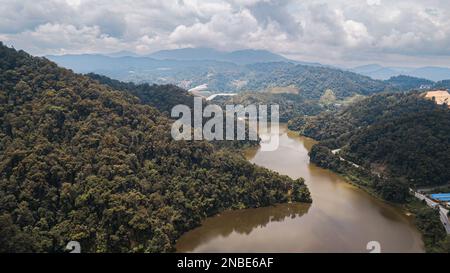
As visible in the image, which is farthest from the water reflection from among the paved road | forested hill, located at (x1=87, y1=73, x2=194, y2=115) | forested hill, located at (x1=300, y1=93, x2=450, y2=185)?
forested hill, located at (x1=87, y1=73, x2=194, y2=115)

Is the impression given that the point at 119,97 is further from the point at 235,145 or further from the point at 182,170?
the point at 235,145

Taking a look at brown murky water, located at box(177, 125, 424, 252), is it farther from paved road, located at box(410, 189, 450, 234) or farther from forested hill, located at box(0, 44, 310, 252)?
paved road, located at box(410, 189, 450, 234)

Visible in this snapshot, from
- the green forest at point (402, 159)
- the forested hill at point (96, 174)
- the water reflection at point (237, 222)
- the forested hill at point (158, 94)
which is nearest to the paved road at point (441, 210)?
the green forest at point (402, 159)

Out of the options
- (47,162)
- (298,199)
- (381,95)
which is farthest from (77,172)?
(381,95)

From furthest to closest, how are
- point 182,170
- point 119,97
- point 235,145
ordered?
point 235,145, point 119,97, point 182,170

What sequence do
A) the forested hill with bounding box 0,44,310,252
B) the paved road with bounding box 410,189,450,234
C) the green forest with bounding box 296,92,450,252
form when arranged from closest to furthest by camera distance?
the forested hill with bounding box 0,44,310,252 → the paved road with bounding box 410,189,450,234 → the green forest with bounding box 296,92,450,252

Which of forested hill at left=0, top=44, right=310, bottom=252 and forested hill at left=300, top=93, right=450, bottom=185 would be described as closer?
forested hill at left=0, top=44, right=310, bottom=252

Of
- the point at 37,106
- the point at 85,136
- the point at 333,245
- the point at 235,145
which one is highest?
the point at 37,106

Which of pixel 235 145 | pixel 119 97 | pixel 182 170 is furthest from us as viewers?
pixel 235 145
